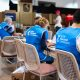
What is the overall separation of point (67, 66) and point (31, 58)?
0.78 meters

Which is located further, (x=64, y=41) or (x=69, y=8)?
(x=69, y=8)

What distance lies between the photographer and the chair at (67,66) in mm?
2002

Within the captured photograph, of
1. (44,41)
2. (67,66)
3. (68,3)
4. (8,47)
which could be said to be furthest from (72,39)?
(68,3)

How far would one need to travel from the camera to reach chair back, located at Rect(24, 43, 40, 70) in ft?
8.84

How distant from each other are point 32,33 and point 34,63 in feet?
2.32

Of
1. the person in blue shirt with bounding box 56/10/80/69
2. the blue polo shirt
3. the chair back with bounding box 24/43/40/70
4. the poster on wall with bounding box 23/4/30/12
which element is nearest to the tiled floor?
the blue polo shirt

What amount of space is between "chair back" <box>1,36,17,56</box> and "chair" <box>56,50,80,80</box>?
210 centimetres

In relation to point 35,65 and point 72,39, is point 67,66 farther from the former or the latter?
point 35,65

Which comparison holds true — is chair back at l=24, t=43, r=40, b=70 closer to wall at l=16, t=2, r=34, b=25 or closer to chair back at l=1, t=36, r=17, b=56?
chair back at l=1, t=36, r=17, b=56

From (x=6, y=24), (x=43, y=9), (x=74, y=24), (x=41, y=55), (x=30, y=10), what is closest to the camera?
(x=74, y=24)

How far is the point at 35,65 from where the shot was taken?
2793 millimetres

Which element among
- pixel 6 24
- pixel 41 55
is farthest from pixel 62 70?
pixel 6 24

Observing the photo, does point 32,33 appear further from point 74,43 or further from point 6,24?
point 6,24

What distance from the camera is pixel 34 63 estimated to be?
280 centimetres
